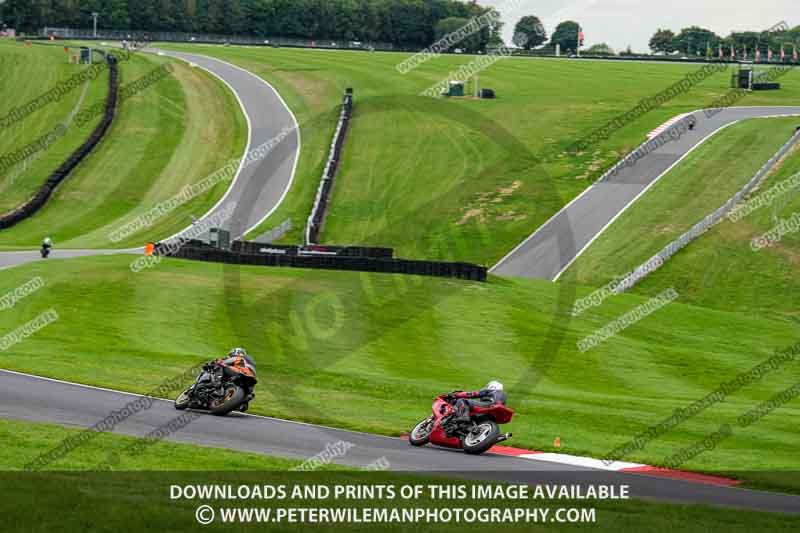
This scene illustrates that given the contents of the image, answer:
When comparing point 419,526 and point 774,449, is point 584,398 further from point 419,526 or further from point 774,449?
point 419,526

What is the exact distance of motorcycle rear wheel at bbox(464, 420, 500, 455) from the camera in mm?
21156

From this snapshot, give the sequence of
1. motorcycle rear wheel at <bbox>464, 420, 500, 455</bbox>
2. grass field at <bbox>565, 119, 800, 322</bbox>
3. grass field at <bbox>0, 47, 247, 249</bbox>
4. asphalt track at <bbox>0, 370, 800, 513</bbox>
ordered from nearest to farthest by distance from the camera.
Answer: asphalt track at <bbox>0, 370, 800, 513</bbox> → motorcycle rear wheel at <bbox>464, 420, 500, 455</bbox> → grass field at <bbox>565, 119, 800, 322</bbox> → grass field at <bbox>0, 47, 247, 249</bbox>

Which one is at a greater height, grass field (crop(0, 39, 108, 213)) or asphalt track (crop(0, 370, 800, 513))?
grass field (crop(0, 39, 108, 213))

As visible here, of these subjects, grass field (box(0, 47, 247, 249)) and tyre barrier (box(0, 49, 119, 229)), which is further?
tyre barrier (box(0, 49, 119, 229))

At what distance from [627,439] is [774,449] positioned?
3070 mm

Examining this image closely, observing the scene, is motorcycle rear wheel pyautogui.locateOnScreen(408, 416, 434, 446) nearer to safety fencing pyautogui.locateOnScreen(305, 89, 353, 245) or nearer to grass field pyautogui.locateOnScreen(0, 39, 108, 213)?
safety fencing pyautogui.locateOnScreen(305, 89, 353, 245)

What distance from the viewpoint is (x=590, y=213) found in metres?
63.1

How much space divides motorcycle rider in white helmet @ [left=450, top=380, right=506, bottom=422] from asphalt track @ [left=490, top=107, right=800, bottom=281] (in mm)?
32406

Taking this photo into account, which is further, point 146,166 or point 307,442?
point 146,166

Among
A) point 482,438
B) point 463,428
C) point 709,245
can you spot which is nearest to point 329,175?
point 709,245

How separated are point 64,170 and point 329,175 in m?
17.3

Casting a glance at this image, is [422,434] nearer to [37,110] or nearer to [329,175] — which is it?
[329,175]

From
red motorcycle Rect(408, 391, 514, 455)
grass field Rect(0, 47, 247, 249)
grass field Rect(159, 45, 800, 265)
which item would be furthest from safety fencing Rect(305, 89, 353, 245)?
red motorcycle Rect(408, 391, 514, 455)

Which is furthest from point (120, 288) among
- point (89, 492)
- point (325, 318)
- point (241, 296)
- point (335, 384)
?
point (89, 492)
